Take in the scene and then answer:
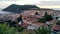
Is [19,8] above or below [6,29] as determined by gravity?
above

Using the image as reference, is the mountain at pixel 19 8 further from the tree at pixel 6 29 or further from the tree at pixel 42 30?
the tree at pixel 42 30

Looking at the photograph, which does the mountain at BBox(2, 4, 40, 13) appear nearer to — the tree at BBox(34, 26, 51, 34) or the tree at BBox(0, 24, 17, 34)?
the tree at BBox(0, 24, 17, 34)

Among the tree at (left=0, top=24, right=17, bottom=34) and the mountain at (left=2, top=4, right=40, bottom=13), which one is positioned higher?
the mountain at (left=2, top=4, right=40, bottom=13)

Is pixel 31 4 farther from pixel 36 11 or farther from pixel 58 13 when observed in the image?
pixel 58 13

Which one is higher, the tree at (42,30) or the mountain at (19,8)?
the mountain at (19,8)

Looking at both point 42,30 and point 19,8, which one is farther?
point 19,8

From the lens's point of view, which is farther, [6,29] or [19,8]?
[19,8]

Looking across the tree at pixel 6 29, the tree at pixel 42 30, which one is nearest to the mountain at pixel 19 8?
the tree at pixel 6 29

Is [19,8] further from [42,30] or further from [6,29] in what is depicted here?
[42,30]

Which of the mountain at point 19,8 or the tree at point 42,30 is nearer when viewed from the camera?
the tree at point 42,30

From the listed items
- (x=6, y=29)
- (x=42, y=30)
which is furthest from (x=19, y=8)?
(x=42, y=30)

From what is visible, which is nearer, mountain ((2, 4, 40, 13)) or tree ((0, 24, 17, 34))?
tree ((0, 24, 17, 34))

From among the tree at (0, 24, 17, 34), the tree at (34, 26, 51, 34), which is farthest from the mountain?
the tree at (34, 26, 51, 34)
